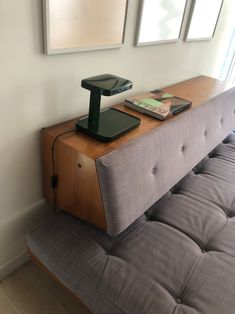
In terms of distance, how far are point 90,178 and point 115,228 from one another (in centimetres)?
21

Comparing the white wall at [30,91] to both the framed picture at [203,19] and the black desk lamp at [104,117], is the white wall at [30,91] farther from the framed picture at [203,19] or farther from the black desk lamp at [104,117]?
the framed picture at [203,19]

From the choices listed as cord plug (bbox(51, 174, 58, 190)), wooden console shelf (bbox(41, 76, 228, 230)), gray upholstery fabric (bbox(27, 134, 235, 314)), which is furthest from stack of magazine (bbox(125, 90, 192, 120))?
cord plug (bbox(51, 174, 58, 190))

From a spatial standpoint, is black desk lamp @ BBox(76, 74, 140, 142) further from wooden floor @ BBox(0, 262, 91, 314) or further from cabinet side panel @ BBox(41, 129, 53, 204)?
wooden floor @ BBox(0, 262, 91, 314)

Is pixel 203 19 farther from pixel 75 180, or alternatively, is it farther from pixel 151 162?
pixel 75 180

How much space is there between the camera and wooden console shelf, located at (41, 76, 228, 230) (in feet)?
3.18

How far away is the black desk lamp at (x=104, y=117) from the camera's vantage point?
38.5 inches

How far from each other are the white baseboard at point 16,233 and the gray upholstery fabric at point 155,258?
0.20 metres

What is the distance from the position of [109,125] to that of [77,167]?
0.25m

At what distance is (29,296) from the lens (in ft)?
3.89

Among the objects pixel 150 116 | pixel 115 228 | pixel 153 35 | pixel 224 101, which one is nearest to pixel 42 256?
pixel 115 228

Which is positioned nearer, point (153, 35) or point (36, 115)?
point (36, 115)

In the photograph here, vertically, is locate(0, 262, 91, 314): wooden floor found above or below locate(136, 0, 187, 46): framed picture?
below

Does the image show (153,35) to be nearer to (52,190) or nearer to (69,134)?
(69,134)

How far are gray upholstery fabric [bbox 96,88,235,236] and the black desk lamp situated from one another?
11 cm
